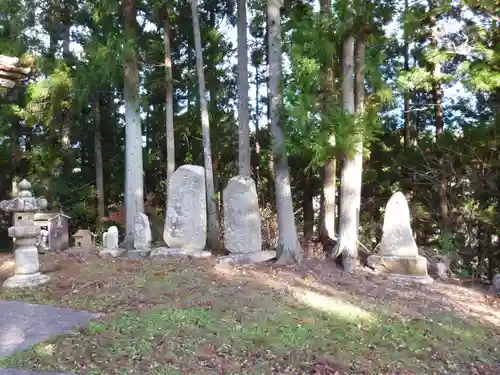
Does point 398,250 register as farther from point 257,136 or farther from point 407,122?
point 257,136

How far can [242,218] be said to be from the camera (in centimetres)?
837

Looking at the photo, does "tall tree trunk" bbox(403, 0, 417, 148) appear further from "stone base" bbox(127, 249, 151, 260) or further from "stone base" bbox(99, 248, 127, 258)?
"stone base" bbox(99, 248, 127, 258)

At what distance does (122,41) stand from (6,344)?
7469 millimetres

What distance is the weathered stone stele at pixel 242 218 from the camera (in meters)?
8.32

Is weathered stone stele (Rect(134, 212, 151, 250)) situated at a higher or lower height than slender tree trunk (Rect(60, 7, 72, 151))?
lower

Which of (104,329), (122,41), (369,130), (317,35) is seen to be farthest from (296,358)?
(122,41)

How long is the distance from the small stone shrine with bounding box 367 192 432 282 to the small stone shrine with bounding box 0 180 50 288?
5766mm

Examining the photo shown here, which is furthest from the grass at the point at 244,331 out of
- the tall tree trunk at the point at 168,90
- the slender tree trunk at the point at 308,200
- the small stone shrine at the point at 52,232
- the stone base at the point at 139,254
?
the slender tree trunk at the point at 308,200

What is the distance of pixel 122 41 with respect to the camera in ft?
32.4

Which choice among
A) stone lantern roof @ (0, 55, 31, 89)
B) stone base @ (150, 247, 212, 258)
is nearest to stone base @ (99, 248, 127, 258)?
stone base @ (150, 247, 212, 258)

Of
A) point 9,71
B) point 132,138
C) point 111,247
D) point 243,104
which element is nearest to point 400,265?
point 243,104

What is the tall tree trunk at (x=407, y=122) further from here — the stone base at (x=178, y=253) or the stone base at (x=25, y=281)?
the stone base at (x=25, y=281)

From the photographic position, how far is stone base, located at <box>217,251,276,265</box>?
26.3ft

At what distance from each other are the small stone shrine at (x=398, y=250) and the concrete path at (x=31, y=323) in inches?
197
